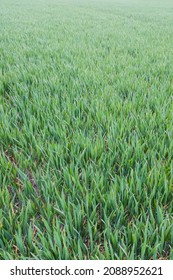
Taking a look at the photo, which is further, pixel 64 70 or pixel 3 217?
pixel 64 70

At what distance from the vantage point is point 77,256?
38.1 inches

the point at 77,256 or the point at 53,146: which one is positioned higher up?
the point at 53,146

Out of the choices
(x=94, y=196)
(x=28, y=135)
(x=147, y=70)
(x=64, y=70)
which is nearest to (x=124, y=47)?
(x=147, y=70)

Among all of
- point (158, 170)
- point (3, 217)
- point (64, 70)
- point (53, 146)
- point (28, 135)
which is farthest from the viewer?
point (64, 70)

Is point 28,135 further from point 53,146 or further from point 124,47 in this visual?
point 124,47

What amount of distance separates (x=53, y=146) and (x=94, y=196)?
0.51 metres

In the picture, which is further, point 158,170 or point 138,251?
point 158,170

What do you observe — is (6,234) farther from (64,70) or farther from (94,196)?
(64,70)

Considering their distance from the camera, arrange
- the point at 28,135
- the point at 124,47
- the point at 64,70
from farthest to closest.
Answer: the point at 124,47, the point at 64,70, the point at 28,135

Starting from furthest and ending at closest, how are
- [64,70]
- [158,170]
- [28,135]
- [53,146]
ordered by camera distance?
[64,70]
[28,135]
[53,146]
[158,170]

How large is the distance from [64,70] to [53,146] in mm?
1868

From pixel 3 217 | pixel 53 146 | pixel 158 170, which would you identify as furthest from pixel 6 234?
pixel 158 170

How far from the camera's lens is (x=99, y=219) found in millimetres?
1154
